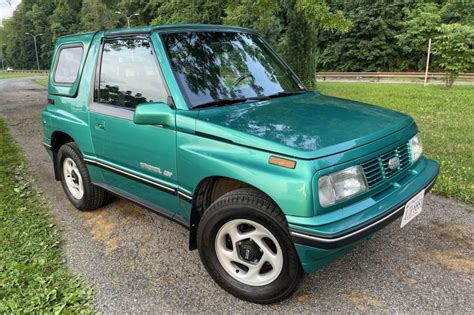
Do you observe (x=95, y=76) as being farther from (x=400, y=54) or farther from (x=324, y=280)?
(x=400, y=54)

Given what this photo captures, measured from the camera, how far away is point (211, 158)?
2.62 metres

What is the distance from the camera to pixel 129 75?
10.8ft

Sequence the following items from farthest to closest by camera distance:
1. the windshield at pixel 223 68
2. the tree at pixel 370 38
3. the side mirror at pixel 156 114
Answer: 1. the tree at pixel 370 38
2. the windshield at pixel 223 68
3. the side mirror at pixel 156 114

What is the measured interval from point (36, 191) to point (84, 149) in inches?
62.0

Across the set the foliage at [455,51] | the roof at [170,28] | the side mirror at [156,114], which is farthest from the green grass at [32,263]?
the foliage at [455,51]

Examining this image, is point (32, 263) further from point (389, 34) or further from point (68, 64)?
point (389, 34)

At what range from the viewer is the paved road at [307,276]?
2650mm

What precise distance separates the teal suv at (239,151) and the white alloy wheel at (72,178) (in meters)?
0.42

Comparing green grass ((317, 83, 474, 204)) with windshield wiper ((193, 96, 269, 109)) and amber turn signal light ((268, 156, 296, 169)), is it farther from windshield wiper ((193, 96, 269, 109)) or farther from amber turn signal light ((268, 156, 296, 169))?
amber turn signal light ((268, 156, 296, 169))

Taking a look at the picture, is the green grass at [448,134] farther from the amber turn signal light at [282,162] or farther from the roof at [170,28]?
the roof at [170,28]

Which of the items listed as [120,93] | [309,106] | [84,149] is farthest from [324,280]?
[84,149]

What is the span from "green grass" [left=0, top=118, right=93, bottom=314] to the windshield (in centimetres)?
168

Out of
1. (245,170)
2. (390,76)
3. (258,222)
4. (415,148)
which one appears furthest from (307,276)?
(390,76)

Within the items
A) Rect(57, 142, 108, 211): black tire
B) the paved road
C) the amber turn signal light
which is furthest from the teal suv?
the paved road
